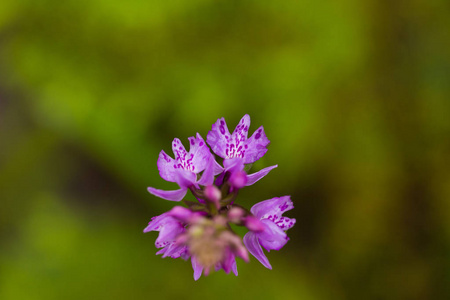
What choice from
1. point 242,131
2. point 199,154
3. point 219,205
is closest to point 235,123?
point 242,131

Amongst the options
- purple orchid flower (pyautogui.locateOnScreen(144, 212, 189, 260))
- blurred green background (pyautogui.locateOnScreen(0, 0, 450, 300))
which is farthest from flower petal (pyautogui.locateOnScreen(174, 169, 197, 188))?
blurred green background (pyautogui.locateOnScreen(0, 0, 450, 300))

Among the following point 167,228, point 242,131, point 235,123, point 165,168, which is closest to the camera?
point 167,228

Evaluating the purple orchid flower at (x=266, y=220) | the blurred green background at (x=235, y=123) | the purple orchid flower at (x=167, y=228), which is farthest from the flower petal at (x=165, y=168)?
the blurred green background at (x=235, y=123)

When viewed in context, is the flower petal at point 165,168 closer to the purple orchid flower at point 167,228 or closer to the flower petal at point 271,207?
the purple orchid flower at point 167,228

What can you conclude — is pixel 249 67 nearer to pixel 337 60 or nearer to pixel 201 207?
pixel 337 60

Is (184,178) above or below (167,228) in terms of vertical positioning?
above

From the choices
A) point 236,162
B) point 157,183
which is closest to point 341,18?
point 157,183

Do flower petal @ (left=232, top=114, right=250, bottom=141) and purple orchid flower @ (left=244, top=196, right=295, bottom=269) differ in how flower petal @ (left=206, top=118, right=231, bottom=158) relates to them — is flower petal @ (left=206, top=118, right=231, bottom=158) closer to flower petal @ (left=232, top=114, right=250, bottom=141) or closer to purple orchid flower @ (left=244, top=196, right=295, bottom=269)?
flower petal @ (left=232, top=114, right=250, bottom=141)

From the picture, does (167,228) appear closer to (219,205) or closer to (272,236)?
(219,205)
